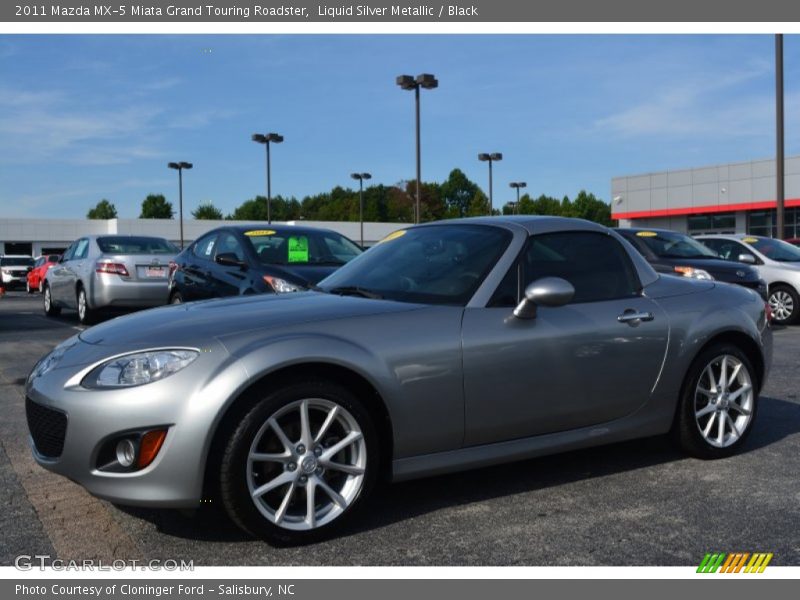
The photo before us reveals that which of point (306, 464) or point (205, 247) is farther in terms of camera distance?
point (205, 247)

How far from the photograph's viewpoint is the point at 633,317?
14.9 feet

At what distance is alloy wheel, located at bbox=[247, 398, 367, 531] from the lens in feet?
11.3

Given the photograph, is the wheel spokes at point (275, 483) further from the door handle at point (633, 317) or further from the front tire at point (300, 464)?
the door handle at point (633, 317)

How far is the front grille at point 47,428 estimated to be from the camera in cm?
350

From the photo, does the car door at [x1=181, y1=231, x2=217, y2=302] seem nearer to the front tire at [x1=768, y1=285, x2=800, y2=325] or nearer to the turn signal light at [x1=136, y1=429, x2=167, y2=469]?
the turn signal light at [x1=136, y1=429, x2=167, y2=469]

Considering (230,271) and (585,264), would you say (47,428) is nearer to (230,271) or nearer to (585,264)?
(585,264)

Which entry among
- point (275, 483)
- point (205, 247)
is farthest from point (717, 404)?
point (205, 247)

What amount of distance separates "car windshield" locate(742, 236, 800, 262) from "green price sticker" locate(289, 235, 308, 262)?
845 centimetres

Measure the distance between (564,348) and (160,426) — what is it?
199cm

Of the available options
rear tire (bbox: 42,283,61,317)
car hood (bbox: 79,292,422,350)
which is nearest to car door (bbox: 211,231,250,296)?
car hood (bbox: 79,292,422,350)

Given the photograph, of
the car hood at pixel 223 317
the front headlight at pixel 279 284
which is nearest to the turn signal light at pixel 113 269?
the front headlight at pixel 279 284
